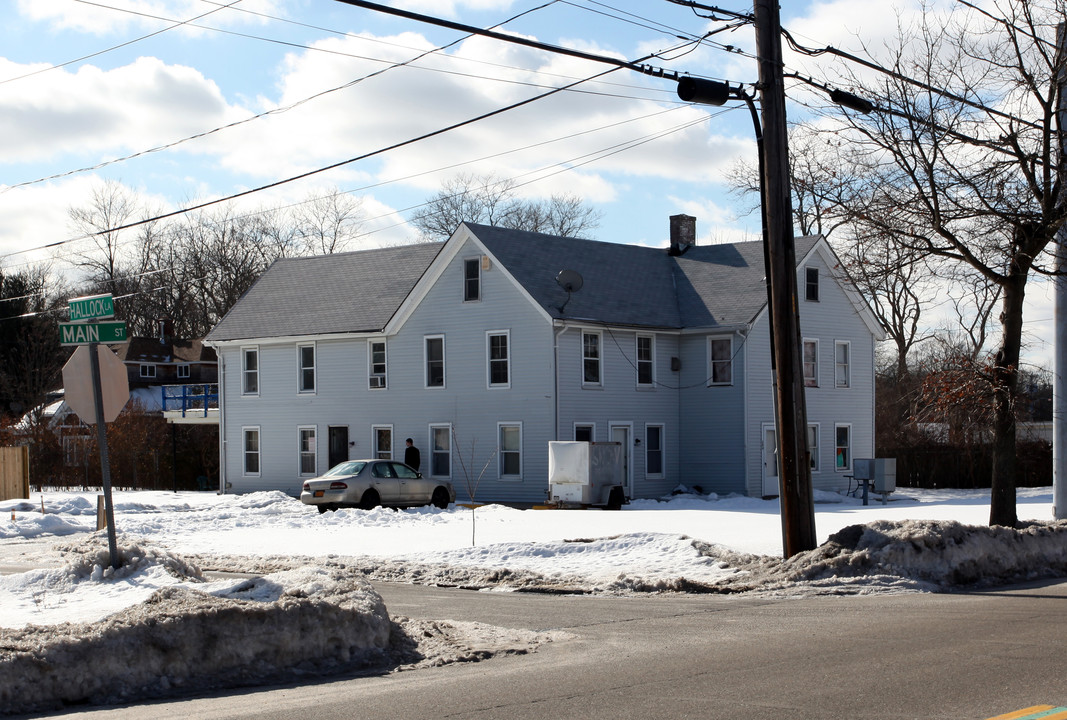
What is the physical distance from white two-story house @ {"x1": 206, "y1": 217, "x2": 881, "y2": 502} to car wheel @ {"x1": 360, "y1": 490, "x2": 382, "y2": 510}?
4.25 m

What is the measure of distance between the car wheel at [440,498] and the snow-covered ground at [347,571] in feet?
12.3

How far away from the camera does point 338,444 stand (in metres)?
39.4

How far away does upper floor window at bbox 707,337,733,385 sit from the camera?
36344mm

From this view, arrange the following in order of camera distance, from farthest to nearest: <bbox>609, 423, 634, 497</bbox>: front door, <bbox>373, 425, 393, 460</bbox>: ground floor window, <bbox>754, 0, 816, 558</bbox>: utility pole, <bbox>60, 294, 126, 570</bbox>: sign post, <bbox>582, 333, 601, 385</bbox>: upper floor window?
<bbox>373, 425, 393, 460</bbox>: ground floor window < <bbox>609, 423, 634, 497</bbox>: front door < <bbox>582, 333, 601, 385</bbox>: upper floor window < <bbox>754, 0, 816, 558</bbox>: utility pole < <bbox>60, 294, 126, 570</bbox>: sign post

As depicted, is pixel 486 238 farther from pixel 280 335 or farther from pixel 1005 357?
pixel 1005 357

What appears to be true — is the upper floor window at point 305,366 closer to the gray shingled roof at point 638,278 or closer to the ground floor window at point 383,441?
the ground floor window at point 383,441

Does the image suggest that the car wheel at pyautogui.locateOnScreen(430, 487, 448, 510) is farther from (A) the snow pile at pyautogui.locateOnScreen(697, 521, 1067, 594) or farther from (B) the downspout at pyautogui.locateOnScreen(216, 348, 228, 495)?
(A) the snow pile at pyautogui.locateOnScreen(697, 521, 1067, 594)

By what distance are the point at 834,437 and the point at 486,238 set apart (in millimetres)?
13604

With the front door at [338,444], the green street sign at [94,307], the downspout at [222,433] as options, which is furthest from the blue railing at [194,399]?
the green street sign at [94,307]

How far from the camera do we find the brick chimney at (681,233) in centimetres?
4166

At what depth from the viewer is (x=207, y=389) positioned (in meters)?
49.9

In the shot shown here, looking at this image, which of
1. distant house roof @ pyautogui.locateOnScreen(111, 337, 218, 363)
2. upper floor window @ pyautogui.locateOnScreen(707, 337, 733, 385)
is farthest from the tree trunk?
distant house roof @ pyautogui.locateOnScreen(111, 337, 218, 363)

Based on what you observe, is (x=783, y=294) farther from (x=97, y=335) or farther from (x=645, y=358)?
(x=645, y=358)

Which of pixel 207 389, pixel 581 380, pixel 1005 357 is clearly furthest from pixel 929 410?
pixel 207 389
